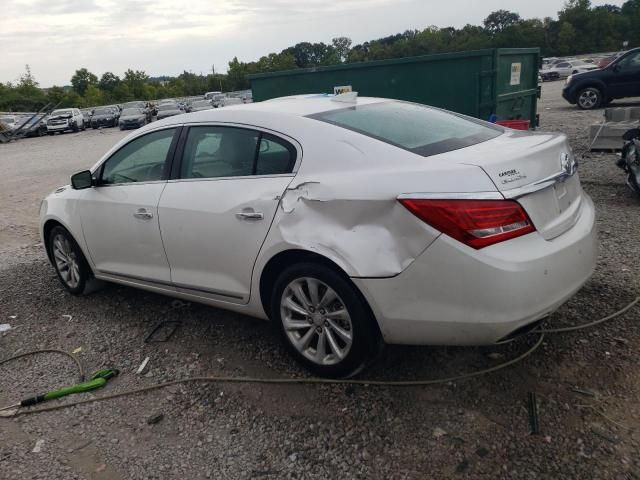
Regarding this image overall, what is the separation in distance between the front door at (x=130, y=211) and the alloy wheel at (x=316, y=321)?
1.14 meters

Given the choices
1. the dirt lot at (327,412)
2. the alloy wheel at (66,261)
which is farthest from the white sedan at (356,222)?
the alloy wheel at (66,261)

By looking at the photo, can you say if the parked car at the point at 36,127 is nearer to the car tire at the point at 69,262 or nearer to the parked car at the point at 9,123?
the parked car at the point at 9,123

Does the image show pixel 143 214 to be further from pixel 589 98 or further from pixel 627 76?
pixel 589 98

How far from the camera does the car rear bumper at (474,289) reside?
2.67m

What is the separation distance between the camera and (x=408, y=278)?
9.23 feet

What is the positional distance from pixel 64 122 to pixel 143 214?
3497cm

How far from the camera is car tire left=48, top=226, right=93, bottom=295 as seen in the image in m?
5.03

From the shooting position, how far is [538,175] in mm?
2938

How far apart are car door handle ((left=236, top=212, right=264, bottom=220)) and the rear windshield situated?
2.26ft

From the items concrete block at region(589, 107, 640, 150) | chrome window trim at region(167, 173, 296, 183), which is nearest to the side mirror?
chrome window trim at region(167, 173, 296, 183)

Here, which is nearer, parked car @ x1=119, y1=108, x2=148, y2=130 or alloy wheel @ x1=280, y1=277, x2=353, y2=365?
alloy wheel @ x1=280, y1=277, x2=353, y2=365

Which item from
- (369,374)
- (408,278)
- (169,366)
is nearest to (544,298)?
(408,278)

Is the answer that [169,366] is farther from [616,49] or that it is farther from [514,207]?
[616,49]

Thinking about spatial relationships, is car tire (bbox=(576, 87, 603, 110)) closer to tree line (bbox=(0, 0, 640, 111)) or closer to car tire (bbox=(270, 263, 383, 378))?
car tire (bbox=(270, 263, 383, 378))
